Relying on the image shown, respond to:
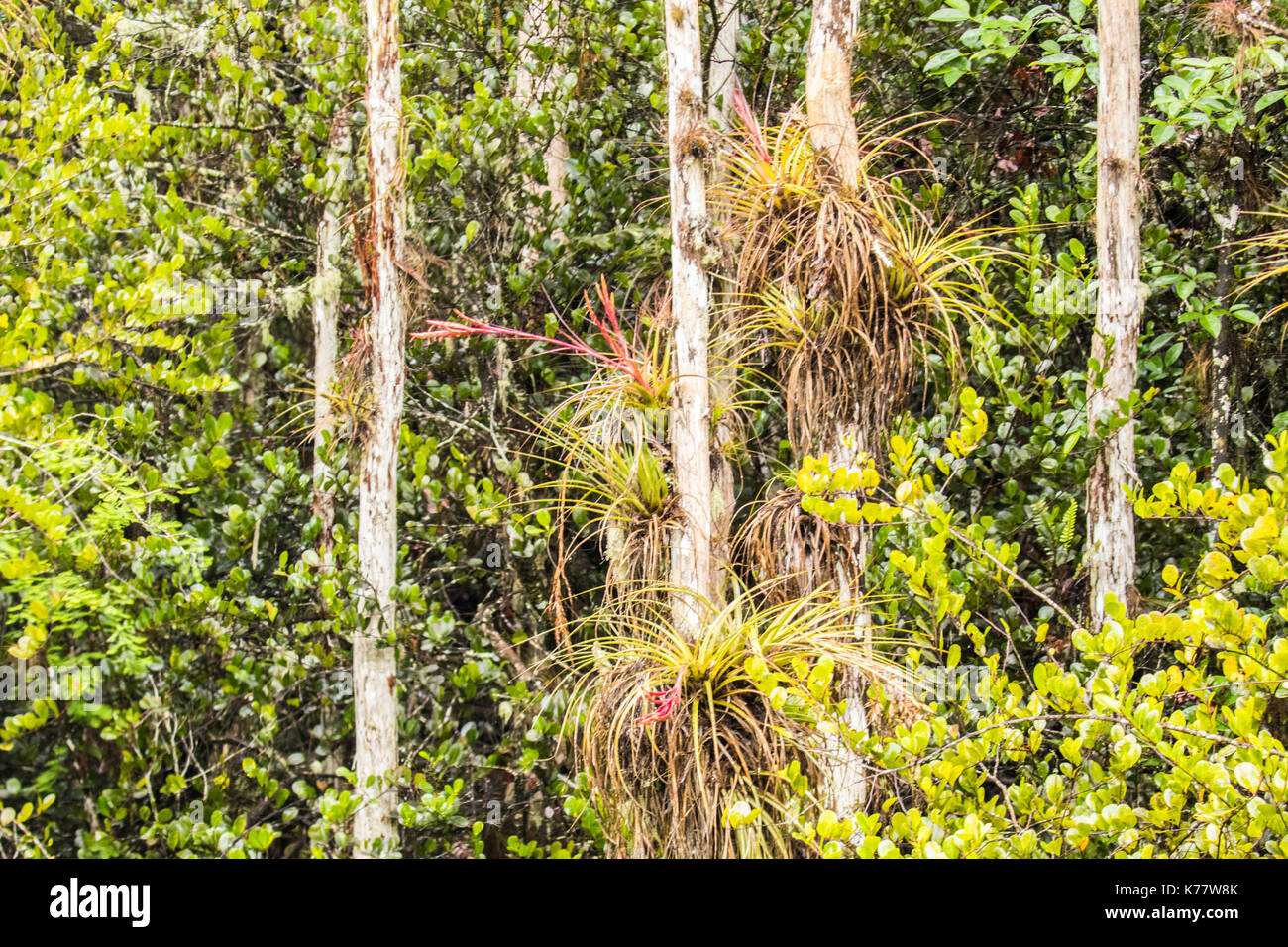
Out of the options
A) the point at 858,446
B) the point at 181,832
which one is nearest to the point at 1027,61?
the point at 858,446

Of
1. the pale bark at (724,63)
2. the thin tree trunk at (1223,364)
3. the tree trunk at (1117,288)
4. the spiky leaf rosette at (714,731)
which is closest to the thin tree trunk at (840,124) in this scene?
the spiky leaf rosette at (714,731)

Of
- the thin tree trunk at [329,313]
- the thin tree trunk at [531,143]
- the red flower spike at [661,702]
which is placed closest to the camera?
the red flower spike at [661,702]

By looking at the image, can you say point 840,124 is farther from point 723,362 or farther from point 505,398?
point 505,398

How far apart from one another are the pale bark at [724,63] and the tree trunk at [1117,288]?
1.46 metres

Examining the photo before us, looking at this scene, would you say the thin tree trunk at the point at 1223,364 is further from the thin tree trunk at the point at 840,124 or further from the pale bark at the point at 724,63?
the pale bark at the point at 724,63

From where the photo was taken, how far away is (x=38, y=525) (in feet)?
11.3

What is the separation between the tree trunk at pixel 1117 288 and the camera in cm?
312

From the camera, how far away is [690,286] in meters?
3.06

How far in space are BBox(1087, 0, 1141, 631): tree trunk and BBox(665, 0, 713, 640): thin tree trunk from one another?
3.79ft

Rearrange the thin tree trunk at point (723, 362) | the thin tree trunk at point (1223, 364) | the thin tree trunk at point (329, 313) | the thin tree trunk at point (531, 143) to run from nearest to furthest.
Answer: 1. the thin tree trunk at point (723, 362)
2. the thin tree trunk at point (1223, 364)
3. the thin tree trunk at point (329, 313)
4. the thin tree trunk at point (531, 143)

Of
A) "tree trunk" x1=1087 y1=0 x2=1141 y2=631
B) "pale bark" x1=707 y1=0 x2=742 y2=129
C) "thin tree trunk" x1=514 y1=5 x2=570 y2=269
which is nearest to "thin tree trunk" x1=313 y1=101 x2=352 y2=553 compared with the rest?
"thin tree trunk" x1=514 y1=5 x2=570 y2=269

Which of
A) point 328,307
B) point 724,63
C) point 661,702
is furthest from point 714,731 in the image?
point 328,307

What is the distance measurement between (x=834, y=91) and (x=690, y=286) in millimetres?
704
